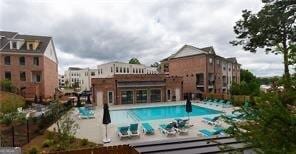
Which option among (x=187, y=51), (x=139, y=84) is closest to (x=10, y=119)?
(x=139, y=84)

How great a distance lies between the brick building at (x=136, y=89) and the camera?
36.8m

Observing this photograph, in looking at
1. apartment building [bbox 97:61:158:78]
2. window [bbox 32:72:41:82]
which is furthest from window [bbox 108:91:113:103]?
apartment building [bbox 97:61:158:78]

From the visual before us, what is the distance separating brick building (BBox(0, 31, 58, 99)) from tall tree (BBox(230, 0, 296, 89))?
30940 millimetres

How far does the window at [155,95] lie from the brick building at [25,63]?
57.7ft

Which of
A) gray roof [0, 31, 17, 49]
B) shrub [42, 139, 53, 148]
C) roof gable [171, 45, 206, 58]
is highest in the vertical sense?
gray roof [0, 31, 17, 49]

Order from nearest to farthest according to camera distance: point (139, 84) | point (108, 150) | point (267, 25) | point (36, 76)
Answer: point (108, 150) < point (267, 25) < point (139, 84) < point (36, 76)

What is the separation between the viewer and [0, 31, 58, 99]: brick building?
3928 cm

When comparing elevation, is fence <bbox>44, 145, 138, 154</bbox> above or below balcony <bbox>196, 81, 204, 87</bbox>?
below

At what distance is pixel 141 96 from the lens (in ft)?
129

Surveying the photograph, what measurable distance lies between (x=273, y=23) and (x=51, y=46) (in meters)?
39.9

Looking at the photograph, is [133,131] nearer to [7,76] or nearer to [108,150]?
[108,150]

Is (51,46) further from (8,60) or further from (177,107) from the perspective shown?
(177,107)

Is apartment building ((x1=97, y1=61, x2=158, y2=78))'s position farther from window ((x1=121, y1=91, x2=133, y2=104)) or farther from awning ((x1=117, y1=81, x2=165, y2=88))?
awning ((x1=117, y1=81, x2=165, y2=88))

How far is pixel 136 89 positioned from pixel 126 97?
1.99m
